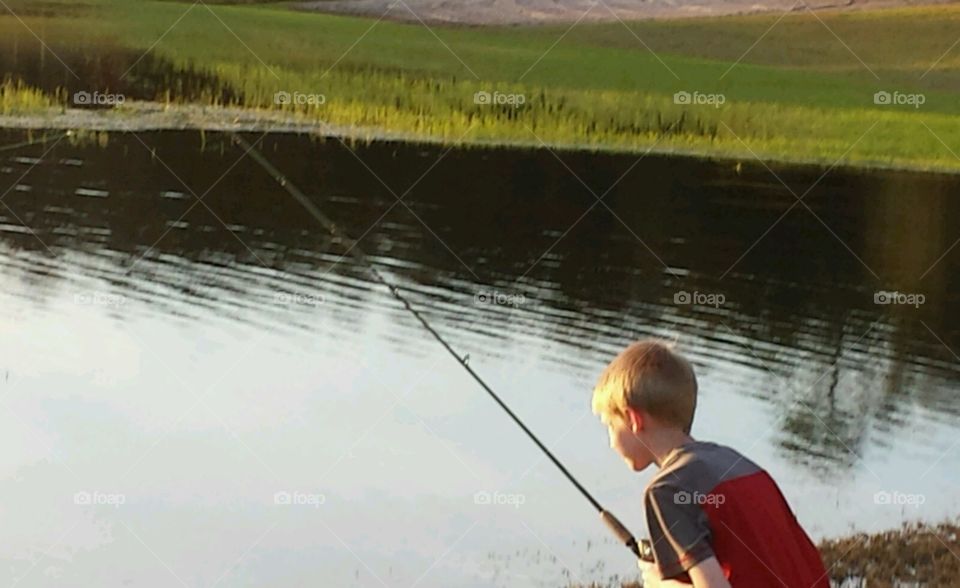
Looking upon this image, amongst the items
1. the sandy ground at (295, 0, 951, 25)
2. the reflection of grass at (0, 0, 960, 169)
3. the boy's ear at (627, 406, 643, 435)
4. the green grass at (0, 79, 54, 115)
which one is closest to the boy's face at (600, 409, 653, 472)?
the boy's ear at (627, 406, 643, 435)

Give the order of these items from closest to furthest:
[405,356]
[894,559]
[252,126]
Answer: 1. [894,559]
2. [405,356]
3. [252,126]

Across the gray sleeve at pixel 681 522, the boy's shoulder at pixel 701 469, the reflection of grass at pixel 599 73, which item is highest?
the reflection of grass at pixel 599 73

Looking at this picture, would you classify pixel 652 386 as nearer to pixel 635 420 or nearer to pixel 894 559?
pixel 635 420

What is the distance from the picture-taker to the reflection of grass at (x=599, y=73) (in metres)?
13.3

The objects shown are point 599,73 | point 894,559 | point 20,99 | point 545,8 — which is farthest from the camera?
point 545,8

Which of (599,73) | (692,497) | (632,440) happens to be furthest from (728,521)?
(599,73)

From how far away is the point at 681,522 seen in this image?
196 cm

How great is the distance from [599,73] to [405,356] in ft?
25.0

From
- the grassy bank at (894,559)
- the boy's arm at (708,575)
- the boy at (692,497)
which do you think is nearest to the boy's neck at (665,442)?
the boy at (692,497)

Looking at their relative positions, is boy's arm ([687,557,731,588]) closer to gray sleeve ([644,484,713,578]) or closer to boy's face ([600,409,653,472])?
gray sleeve ([644,484,713,578])

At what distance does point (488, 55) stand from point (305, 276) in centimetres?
661

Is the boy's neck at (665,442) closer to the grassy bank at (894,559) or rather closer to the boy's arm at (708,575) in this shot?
the boy's arm at (708,575)

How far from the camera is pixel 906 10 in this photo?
50.8ft

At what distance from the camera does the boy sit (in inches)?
76.2
